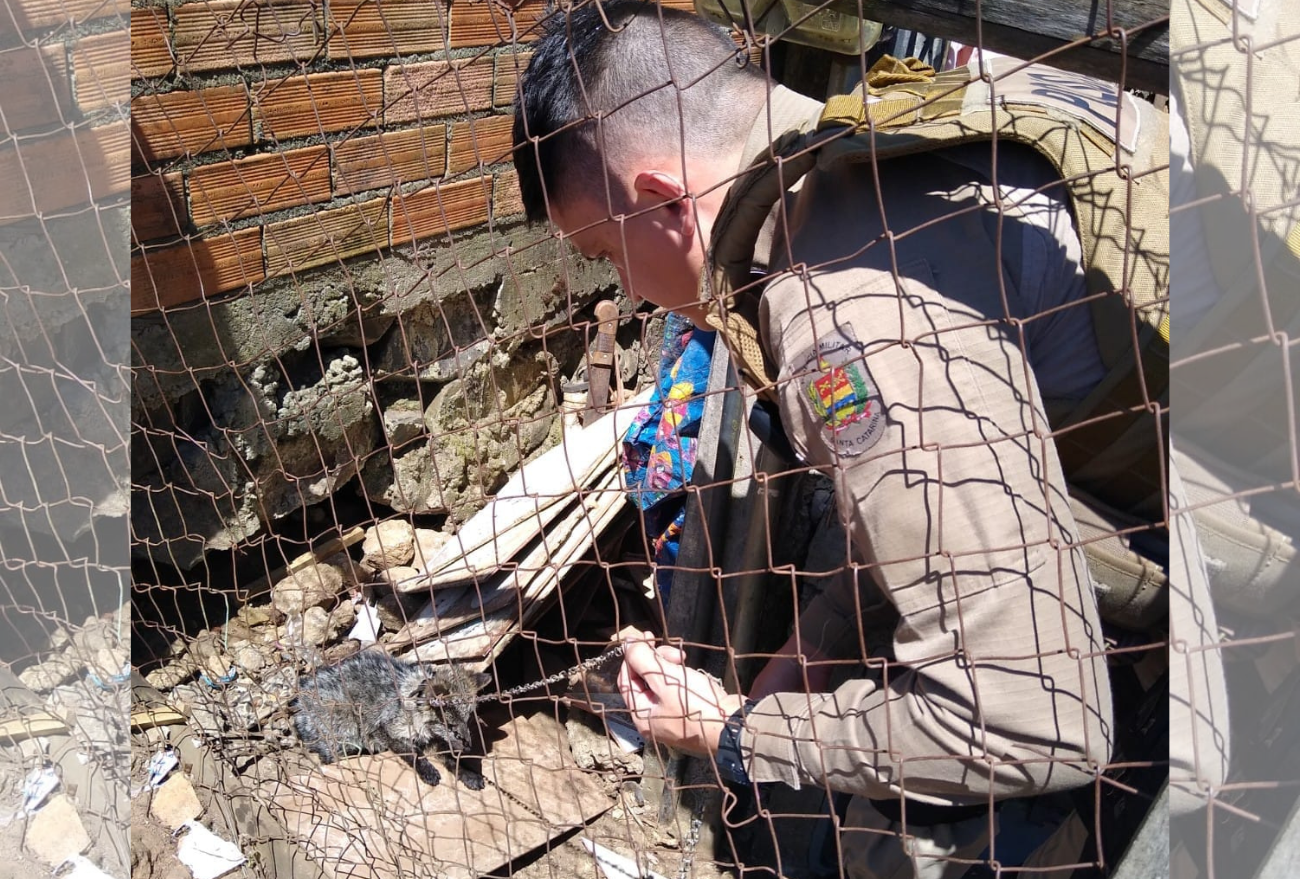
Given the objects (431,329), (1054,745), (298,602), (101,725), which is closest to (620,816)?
(298,602)

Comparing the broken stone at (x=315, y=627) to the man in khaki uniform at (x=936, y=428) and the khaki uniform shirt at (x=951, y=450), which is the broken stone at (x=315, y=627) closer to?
the man in khaki uniform at (x=936, y=428)

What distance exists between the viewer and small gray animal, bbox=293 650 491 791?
2957 millimetres

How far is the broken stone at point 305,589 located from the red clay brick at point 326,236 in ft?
3.42

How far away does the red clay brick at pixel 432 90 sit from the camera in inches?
110

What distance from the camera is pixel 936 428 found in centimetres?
119

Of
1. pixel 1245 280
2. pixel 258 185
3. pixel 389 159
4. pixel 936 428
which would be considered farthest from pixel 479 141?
pixel 1245 280

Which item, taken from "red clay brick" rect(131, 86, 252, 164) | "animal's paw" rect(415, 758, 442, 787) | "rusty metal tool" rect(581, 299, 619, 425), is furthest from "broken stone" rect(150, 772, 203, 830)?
"rusty metal tool" rect(581, 299, 619, 425)

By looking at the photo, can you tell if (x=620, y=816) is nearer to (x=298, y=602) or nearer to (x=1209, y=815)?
(x=298, y=602)

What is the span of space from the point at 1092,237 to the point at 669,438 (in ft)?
6.01

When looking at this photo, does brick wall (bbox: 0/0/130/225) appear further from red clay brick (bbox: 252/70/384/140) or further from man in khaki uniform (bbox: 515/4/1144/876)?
man in khaki uniform (bbox: 515/4/1144/876)

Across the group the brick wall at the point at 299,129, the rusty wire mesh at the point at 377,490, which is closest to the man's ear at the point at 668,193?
the rusty wire mesh at the point at 377,490

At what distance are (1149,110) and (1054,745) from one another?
891mm

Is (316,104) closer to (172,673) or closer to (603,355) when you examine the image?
(603,355)

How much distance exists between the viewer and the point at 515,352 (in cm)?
376
